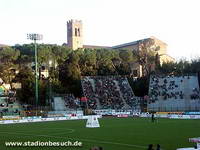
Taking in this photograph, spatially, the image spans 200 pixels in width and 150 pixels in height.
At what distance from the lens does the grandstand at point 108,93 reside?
70.1 m

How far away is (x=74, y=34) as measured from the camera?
177 m

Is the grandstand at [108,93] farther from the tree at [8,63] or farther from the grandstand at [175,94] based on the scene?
the tree at [8,63]

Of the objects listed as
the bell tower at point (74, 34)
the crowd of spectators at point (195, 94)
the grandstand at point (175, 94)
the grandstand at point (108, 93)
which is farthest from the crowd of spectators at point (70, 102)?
the bell tower at point (74, 34)

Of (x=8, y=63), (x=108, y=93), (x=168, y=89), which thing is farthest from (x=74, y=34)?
(x=168, y=89)

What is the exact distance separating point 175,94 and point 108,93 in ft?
41.9

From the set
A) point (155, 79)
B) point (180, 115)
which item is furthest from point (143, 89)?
point (180, 115)

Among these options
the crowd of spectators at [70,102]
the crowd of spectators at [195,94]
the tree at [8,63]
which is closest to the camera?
the crowd of spectators at [195,94]

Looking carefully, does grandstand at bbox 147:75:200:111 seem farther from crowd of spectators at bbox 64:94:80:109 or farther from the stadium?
crowd of spectators at bbox 64:94:80:109

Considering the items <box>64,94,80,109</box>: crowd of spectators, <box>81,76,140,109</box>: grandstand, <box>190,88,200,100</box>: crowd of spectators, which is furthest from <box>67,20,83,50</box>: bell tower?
<box>190,88,200,100</box>: crowd of spectators

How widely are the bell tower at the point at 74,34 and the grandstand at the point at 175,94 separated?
10580 cm

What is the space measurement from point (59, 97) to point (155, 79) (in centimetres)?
1831

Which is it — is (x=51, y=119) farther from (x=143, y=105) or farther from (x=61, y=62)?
(x=61, y=62)

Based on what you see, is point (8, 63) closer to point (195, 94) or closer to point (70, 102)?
point (70, 102)

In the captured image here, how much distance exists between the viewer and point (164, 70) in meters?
92.0
